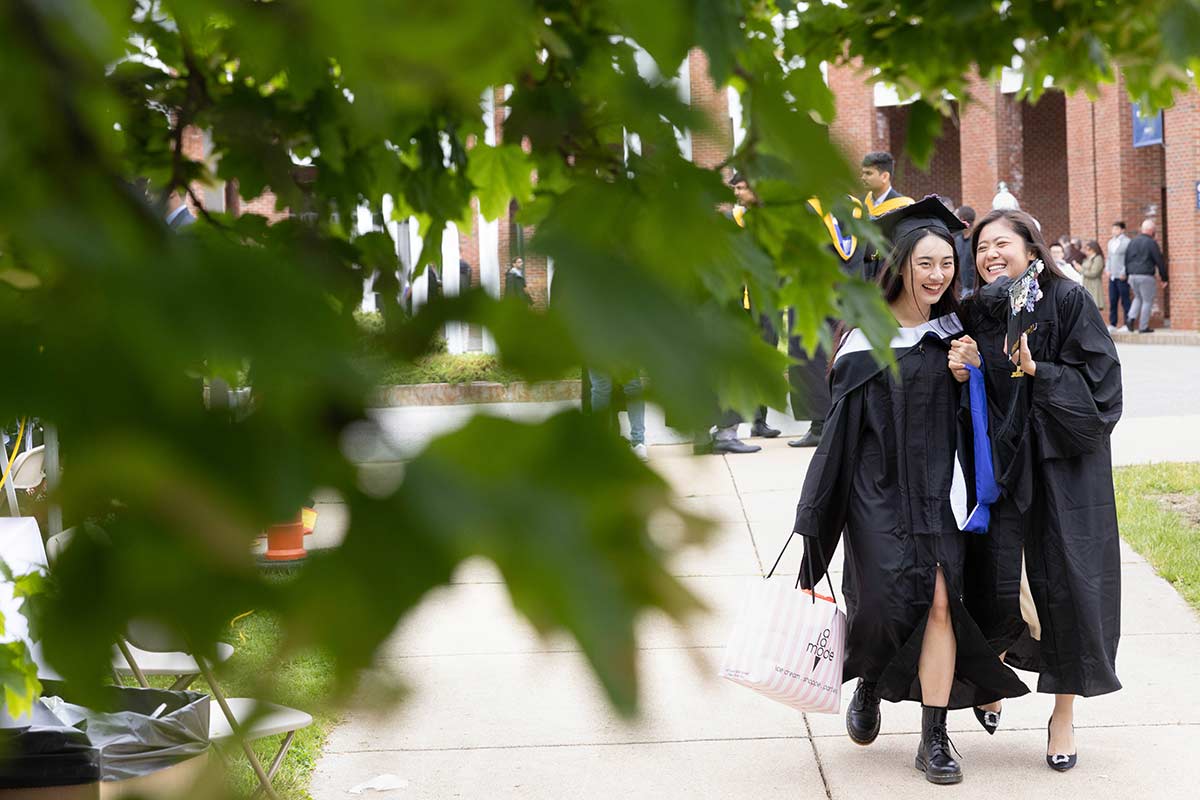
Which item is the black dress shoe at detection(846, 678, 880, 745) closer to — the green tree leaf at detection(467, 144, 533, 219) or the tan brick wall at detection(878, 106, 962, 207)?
the green tree leaf at detection(467, 144, 533, 219)

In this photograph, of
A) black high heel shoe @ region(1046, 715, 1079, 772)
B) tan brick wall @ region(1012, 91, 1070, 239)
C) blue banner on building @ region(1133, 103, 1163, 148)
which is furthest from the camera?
tan brick wall @ region(1012, 91, 1070, 239)

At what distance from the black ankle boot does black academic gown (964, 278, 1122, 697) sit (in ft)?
1.25

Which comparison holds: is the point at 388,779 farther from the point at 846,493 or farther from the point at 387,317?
the point at 387,317

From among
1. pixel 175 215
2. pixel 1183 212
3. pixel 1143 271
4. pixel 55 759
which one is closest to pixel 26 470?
pixel 55 759

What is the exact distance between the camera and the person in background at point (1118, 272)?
26469mm

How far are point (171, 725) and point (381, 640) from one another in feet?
9.49

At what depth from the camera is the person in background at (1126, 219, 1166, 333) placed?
25.4 meters

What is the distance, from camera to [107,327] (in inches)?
22.1

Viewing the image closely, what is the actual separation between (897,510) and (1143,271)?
74.5 feet

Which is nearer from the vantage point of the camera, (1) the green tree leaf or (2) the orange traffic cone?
(2) the orange traffic cone

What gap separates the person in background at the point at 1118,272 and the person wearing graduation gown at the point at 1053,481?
2293cm

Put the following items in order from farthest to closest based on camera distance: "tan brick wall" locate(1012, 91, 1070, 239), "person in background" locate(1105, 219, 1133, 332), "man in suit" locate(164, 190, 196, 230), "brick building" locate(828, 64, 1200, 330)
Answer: "tan brick wall" locate(1012, 91, 1070, 239) → "person in background" locate(1105, 219, 1133, 332) → "brick building" locate(828, 64, 1200, 330) → "man in suit" locate(164, 190, 196, 230)

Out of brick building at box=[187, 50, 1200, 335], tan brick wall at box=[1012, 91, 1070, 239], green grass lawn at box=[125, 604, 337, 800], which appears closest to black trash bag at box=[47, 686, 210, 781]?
green grass lawn at box=[125, 604, 337, 800]

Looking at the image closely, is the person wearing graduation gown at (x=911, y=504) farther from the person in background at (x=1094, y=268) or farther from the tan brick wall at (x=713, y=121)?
the person in background at (x=1094, y=268)
